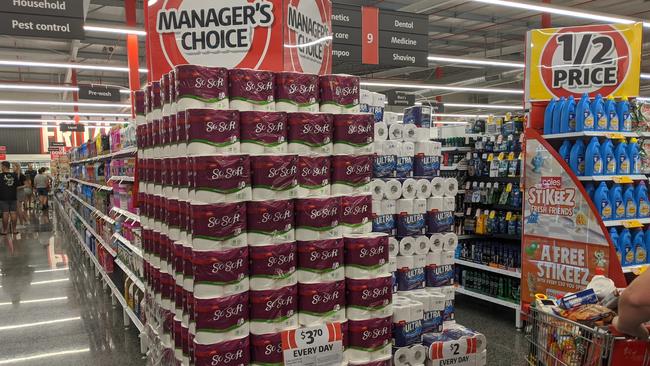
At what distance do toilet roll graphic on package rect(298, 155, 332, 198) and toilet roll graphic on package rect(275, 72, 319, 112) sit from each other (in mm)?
279

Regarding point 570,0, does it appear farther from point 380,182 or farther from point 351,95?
point 351,95

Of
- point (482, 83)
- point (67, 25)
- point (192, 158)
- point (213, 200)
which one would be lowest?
point (213, 200)

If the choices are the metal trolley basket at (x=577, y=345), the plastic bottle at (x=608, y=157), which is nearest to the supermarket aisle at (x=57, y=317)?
the metal trolley basket at (x=577, y=345)

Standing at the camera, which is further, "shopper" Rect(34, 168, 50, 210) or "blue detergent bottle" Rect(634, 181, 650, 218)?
"shopper" Rect(34, 168, 50, 210)

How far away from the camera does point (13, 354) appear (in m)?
4.43

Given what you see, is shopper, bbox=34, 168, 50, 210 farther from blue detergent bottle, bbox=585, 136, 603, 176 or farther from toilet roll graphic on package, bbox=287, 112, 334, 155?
blue detergent bottle, bbox=585, 136, 603, 176

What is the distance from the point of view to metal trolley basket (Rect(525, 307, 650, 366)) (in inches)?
62.9

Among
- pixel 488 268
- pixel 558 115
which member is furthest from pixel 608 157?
pixel 488 268

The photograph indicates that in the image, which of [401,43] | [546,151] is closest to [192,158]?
[546,151]

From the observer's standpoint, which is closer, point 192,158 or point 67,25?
point 192,158

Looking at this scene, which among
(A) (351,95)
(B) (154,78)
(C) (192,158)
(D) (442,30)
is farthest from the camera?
(D) (442,30)

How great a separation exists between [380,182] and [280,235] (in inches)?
68.7

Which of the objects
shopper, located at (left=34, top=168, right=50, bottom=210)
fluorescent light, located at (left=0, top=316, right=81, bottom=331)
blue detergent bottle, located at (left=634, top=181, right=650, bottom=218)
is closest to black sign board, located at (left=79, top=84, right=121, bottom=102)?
Result: shopper, located at (left=34, top=168, right=50, bottom=210)

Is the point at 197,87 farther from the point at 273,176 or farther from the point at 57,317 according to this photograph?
the point at 57,317
